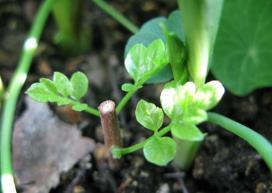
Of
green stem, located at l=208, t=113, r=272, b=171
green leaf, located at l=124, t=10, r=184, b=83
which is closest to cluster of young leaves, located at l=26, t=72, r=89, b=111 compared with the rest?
green leaf, located at l=124, t=10, r=184, b=83

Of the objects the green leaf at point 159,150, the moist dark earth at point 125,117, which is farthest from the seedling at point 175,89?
the moist dark earth at point 125,117

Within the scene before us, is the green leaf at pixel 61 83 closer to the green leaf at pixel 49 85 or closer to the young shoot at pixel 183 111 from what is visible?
the green leaf at pixel 49 85

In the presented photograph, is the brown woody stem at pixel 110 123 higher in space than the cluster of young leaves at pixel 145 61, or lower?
lower

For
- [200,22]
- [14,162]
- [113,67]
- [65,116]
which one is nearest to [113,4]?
[113,67]

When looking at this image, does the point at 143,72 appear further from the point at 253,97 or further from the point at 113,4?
the point at 113,4

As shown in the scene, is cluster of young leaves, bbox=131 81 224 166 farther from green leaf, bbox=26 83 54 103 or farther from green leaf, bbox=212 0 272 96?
green leaf, bbox=212 0 272 96
